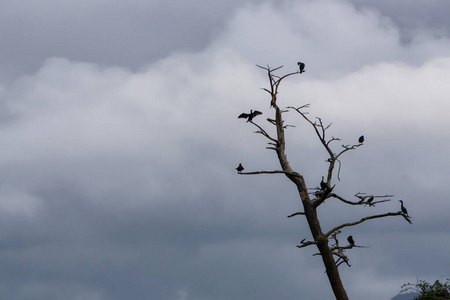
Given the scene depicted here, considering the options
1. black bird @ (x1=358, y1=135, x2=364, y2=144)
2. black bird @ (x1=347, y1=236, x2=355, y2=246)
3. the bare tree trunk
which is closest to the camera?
the bare tree trunk

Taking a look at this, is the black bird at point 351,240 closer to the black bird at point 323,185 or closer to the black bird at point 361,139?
the black bird at point 323,185

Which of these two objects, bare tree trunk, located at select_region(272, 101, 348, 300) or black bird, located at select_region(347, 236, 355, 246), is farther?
black bird, located at select_region(347, 236, 355, 246)

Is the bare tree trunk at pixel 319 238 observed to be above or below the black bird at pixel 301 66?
below

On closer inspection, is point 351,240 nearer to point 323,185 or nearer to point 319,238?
point 319,238

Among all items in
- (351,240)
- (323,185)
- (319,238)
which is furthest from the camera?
(351,240)

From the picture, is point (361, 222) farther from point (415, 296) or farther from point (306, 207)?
point (415, 296)

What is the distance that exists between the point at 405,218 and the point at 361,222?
1.05m

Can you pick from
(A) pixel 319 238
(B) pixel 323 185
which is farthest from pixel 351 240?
(B) pixel 323 185

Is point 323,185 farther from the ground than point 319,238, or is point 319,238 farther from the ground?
point 323,185

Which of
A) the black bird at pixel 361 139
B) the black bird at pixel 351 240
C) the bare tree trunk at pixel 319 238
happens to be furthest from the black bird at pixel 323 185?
the black bird at pixel 361 139

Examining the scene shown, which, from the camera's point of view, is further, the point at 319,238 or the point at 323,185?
the point at 323,185

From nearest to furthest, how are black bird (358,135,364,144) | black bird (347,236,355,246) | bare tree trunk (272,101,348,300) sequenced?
bare tree trunk (272,101,348,300) < black bird (347,236,355,246) < black bird (358,135,364,144)

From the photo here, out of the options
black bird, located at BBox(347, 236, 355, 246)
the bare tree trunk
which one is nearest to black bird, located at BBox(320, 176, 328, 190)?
the bare tree trunk

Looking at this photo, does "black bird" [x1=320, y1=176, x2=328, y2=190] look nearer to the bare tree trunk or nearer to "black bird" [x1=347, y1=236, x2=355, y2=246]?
the bare tree trunk
